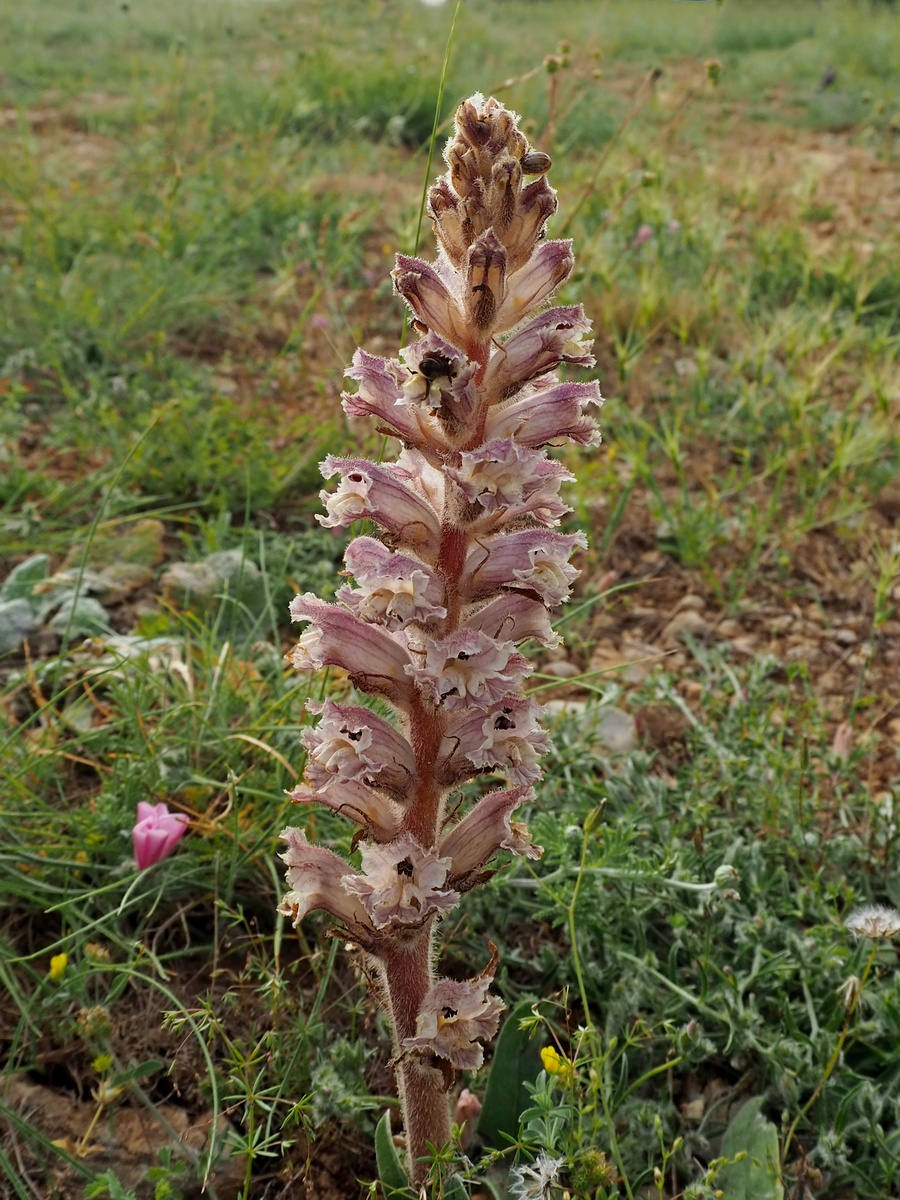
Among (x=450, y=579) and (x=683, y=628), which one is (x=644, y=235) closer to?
(x=683, y=628)

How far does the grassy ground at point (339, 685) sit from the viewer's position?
77.8 inches

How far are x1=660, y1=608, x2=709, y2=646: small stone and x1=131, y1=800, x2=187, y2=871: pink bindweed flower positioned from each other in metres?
1.75

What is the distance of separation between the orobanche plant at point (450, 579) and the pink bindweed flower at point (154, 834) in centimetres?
58

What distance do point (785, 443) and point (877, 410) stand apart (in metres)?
0.36

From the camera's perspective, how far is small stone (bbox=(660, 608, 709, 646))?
3.35 m

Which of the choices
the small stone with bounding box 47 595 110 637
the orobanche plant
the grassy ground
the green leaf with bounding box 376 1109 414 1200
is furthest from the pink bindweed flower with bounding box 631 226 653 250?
the green leaf with bounding box 376 1109 414 1200

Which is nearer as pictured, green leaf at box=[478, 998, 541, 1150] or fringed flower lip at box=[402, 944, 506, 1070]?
fringed flower lip at box=[402, 944, 506, 1070]

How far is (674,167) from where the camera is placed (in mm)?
7391

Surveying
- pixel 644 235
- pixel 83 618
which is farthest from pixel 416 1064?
pixel 644 235

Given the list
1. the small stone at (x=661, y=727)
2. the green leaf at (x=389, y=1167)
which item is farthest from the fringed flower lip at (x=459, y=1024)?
the small stone at (x=661, y=727)

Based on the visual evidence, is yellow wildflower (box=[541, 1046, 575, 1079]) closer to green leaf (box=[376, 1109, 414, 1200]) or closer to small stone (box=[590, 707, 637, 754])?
green leaf (box=[376, 1109, 414, 1200])

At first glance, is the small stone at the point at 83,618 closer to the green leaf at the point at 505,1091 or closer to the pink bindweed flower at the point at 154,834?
the pink bindweed flower at the point at 154,834

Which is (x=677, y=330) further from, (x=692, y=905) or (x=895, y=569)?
(x=692, y=905)

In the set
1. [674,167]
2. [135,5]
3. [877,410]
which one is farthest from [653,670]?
[135,5]
